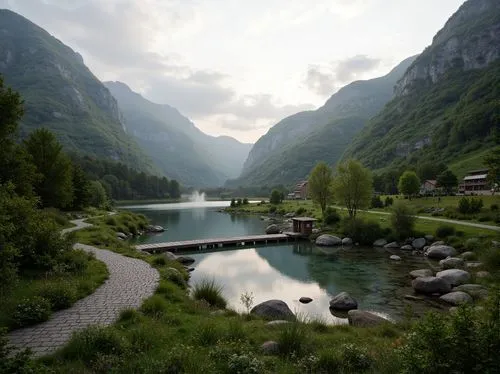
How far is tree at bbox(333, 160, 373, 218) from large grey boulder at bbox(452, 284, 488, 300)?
3758 cm

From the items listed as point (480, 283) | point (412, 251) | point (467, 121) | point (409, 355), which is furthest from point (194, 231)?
point (467, 121)

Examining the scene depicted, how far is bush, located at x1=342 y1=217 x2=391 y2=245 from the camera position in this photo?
54.0m

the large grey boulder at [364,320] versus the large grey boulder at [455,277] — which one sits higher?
the large grey boulder at [364,320]

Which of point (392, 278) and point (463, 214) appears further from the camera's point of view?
point (463, 214)

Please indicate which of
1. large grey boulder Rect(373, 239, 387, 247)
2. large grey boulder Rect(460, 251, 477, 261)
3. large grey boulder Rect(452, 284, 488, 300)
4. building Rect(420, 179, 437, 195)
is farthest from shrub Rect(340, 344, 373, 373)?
building Rect(420, 179, 437, 195)

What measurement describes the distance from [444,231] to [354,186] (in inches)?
810

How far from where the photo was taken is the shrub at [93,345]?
31.1ft

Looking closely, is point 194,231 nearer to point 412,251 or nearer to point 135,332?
point 412,251

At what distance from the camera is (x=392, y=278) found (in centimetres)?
3372

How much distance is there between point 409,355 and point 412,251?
44.0 m

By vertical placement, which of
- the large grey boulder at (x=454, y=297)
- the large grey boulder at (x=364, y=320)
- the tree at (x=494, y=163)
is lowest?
the large grey boulder at (x=454, y=297)

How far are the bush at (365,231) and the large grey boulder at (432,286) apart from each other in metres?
25.6

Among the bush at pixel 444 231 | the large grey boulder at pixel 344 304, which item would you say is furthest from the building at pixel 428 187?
the large grey boulder at pixel 344 304

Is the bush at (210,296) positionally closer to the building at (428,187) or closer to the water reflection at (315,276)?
the water reflection at (315,276)
